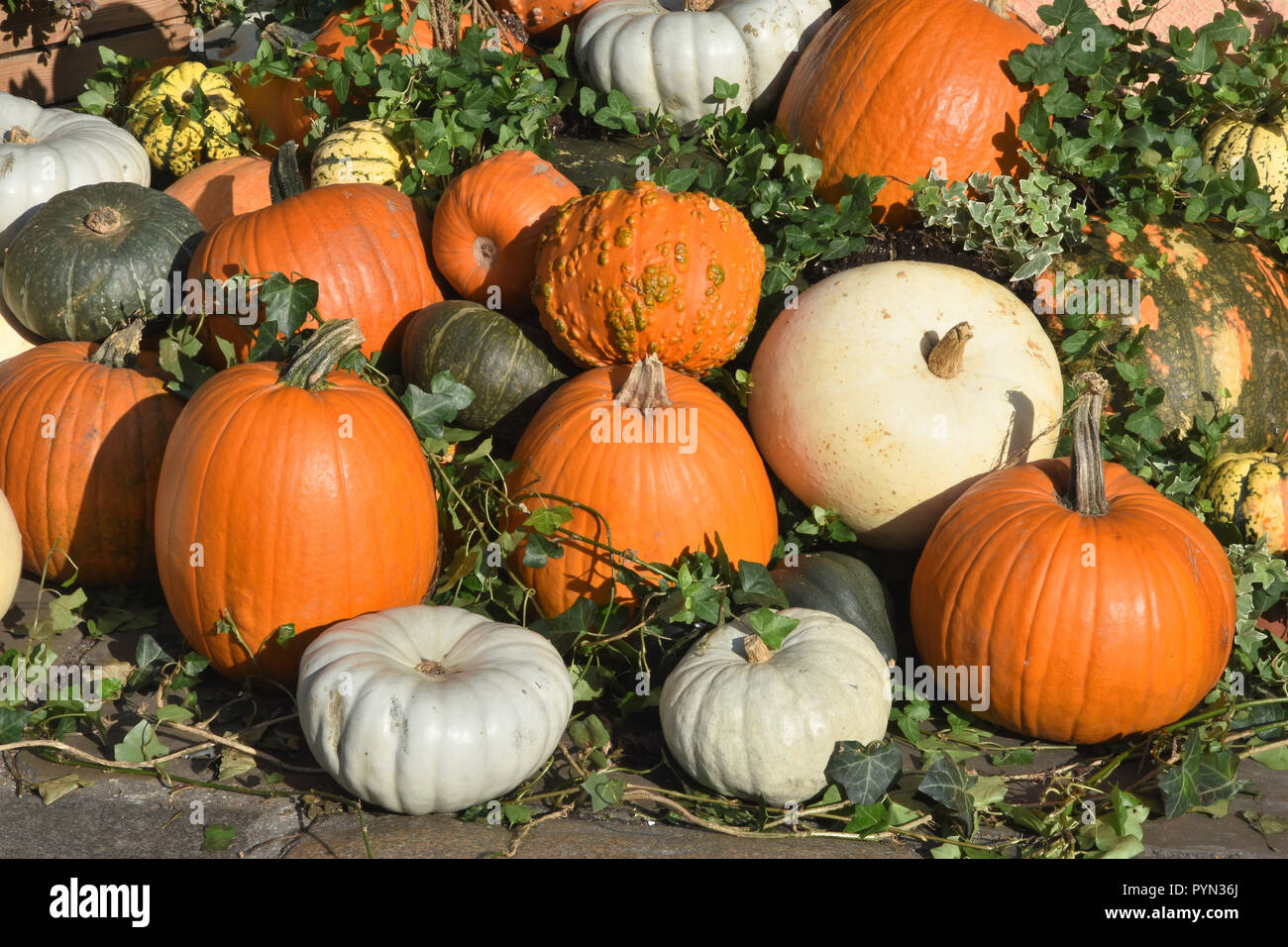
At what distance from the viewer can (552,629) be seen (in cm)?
344

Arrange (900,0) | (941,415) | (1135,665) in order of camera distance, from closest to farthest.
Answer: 1. (1135,665)
2. (941,415)
3. (900,0)

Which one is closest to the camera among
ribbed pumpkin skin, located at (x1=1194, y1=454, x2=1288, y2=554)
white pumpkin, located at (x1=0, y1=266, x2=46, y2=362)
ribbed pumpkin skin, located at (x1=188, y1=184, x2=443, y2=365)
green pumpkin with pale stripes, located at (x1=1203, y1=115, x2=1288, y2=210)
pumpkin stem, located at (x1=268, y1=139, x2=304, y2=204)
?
ribbed pumpkin skin, located at (x1=1194, y1=454, x2=1288, y2=554)

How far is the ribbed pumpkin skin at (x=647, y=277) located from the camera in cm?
364

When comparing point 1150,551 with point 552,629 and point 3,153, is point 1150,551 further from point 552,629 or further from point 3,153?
point 3,153

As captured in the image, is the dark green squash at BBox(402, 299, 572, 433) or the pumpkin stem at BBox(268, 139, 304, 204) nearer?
the dark green squash at BBox(402, 299, 572, 433)

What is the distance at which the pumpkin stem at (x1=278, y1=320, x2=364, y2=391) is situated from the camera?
10.5 ft

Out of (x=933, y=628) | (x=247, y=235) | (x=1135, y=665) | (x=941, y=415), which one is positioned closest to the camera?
(x=1135, y=665)

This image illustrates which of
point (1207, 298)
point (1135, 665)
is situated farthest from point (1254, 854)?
point (1207, 298)

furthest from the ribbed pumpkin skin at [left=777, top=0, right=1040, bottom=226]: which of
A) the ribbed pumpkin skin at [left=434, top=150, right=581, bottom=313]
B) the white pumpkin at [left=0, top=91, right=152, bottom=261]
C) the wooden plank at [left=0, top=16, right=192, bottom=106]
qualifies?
the wooden plank at [left=0, top=16, right=192, bottom=106]

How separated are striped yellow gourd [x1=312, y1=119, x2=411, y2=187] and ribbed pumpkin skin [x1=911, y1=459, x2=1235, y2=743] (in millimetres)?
2651

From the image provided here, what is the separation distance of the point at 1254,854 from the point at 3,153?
4.88 m

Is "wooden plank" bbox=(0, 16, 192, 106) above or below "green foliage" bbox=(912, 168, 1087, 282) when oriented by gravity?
above

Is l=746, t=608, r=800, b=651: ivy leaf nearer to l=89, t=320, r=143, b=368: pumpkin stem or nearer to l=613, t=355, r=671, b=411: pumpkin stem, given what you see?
l=613, t=355, r=671, b=411: pumpkin stem

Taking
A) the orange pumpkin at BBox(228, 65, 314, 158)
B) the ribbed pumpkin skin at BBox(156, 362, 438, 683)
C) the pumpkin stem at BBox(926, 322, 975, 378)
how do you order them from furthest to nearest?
the orange pumpkin at BBox(228, 65, 314, 158), the pumpkin stem at BBox(926, 322, 975, 378), the ribbed pumpkin skin at BBox(156, 362, 438, 683)
